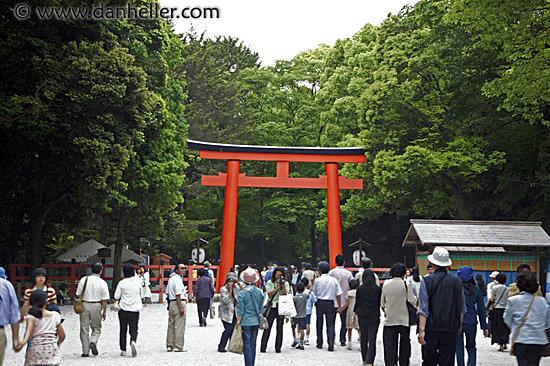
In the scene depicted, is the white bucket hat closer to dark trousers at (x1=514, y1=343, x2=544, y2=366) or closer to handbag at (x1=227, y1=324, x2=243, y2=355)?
dark trousers at (x1=514, y1=343, x2=544, y2=366)

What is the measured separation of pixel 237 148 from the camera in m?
26.4

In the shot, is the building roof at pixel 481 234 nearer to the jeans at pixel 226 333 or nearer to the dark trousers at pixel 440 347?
the jeans at pixel 226 333

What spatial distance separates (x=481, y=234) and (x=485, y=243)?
0.59m

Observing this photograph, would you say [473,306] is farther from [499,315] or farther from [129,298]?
[129,298]

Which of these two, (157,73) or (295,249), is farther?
(295,249)

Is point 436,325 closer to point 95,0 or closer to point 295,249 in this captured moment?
point 95,0

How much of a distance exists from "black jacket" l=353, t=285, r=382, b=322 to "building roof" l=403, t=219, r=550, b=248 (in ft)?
42.3

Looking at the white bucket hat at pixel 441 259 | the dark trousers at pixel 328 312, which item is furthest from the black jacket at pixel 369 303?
the white bucket hat at pixel 441 259

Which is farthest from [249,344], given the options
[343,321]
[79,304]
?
[343,321]

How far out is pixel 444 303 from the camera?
797 cm

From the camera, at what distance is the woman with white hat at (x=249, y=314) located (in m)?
9.91

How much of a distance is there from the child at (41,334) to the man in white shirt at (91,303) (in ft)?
14.6

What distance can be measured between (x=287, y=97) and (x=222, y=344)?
116 feet

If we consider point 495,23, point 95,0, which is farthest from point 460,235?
point 95,0
